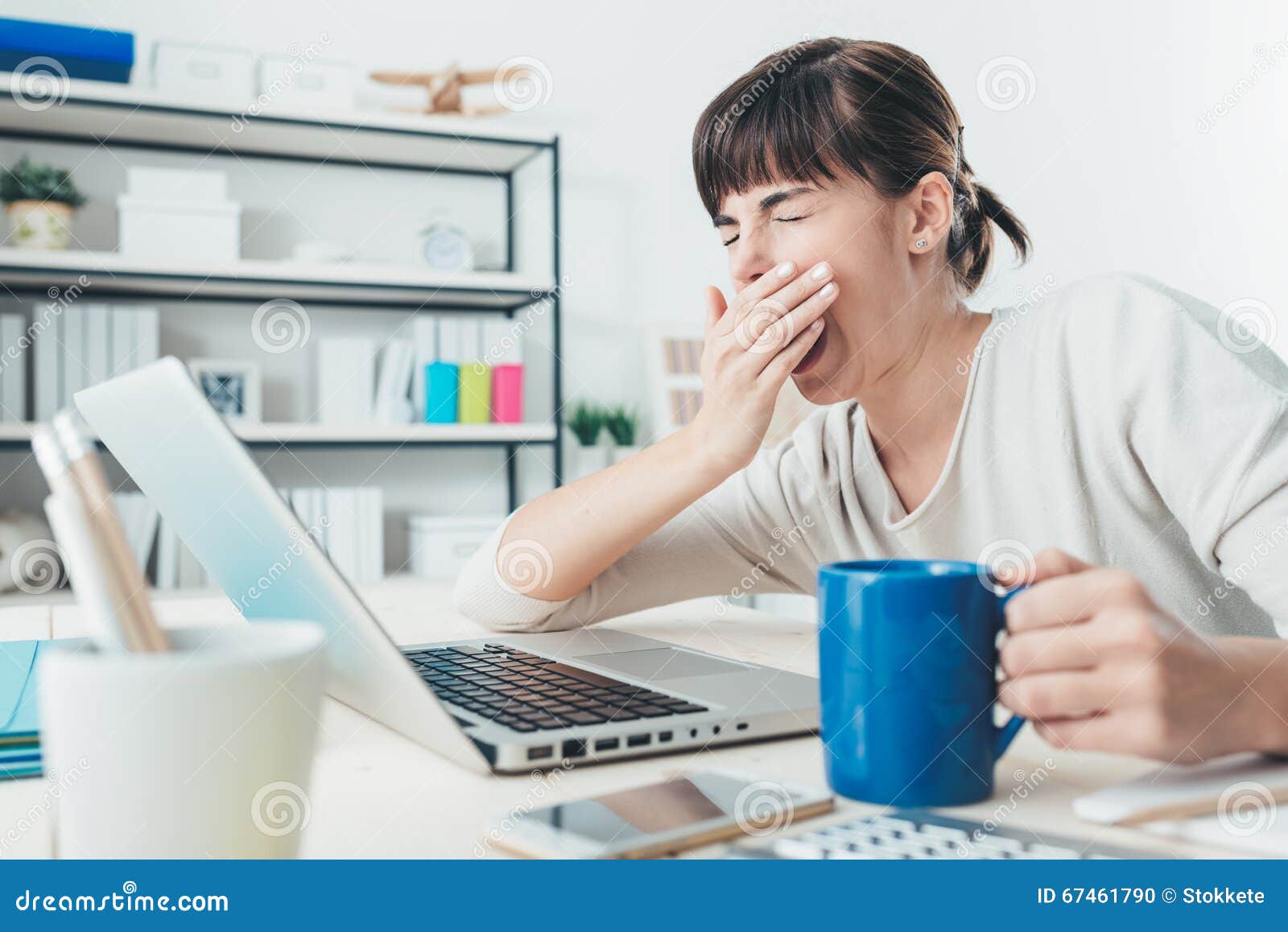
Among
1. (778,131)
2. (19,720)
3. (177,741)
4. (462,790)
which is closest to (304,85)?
(778,131)

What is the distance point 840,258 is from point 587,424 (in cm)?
198

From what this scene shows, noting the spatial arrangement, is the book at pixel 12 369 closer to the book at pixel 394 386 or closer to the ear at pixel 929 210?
the book at pixel 394 386

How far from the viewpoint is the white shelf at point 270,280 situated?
2375mm

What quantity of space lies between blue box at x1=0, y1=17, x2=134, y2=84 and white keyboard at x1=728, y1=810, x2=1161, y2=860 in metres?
2.56

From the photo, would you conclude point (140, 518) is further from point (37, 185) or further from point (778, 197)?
point (778, 197)

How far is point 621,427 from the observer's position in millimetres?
3002

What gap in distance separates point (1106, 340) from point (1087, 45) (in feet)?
7.36

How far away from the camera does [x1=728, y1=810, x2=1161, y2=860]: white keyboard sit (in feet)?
1.36

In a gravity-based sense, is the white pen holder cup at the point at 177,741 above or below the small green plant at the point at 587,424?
below

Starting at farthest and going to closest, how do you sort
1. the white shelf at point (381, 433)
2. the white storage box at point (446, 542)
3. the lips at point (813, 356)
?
the white storage box at point (446, 542), the white shelf at point (381, 433), the lips at point (813, 356)

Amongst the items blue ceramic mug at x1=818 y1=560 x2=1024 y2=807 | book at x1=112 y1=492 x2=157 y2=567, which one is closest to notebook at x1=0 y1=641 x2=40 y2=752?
blue ceramic mug at x1=818 y1=560 x2=1024 y2=807

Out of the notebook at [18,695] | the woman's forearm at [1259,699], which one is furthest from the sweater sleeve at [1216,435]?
the notebook at [18,695]

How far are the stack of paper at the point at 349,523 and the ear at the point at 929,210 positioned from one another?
6.05 ft

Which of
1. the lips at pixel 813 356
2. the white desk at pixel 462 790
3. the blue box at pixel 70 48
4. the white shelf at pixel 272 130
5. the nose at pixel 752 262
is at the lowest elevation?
the white desk at pixel 462 790
